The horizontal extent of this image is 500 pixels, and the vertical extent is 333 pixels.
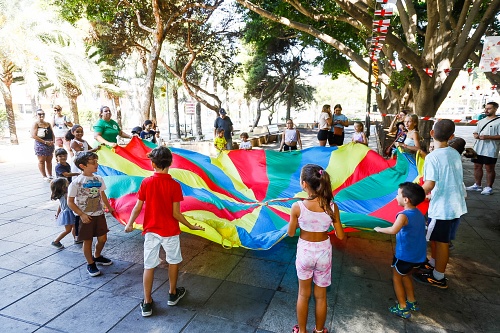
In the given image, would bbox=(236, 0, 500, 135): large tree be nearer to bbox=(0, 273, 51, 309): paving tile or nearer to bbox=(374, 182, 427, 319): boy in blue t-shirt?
bbox=(374, 182, 427, 319): boy in blue t-shirt

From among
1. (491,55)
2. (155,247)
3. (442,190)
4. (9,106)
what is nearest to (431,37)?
(491,55)

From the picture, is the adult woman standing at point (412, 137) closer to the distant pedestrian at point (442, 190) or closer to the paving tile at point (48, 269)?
the distant pedestrian at point (442, 190)

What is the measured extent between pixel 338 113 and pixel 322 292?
6.85m

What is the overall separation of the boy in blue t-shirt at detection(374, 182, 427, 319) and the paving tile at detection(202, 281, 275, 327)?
3.90 ft

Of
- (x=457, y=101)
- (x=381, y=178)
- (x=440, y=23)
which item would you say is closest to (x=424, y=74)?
(x=440, y=23)

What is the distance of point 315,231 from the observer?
2.33 metres

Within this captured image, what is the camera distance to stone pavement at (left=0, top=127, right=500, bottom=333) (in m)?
2.68

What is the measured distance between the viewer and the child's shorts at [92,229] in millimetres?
3361

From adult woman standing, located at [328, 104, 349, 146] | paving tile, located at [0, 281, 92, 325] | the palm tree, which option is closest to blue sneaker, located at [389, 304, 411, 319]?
paving tile, located at [0, 281, 92, 325]

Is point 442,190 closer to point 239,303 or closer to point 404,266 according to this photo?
point 404,266

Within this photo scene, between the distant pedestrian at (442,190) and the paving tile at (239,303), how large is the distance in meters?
1.76

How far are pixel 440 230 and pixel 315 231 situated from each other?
1.69 meters

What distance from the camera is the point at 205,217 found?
376cm

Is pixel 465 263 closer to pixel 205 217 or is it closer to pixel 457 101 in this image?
pixel 205 217
